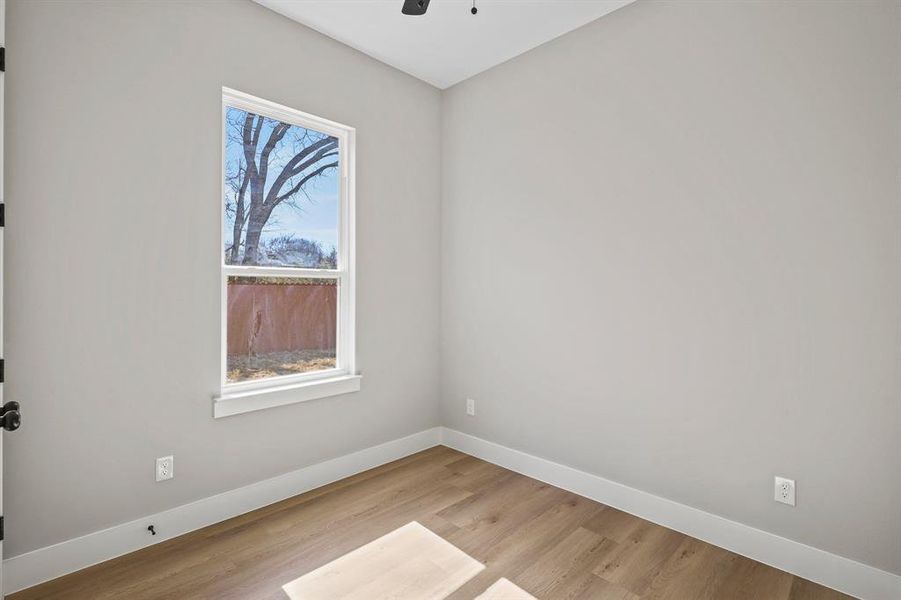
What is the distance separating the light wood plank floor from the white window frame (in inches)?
25.1

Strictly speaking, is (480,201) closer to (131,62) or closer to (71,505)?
(131,62)

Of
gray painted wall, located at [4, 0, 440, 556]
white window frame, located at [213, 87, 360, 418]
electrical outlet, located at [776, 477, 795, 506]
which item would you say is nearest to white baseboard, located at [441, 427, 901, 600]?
electrical outlet, located at [776, 477, 795, 506]

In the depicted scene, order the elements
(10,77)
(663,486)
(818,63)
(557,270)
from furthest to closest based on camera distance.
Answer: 1. (557,270)
2. (663,486)
3. (818,63)
4. (10,77)

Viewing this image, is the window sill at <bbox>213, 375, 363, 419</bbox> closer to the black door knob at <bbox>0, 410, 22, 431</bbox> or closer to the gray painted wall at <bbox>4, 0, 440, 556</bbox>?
the gray painted wall at <bbox>4, 0, 440, 556</bbox>

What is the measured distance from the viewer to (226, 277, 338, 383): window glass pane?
2662 millimetres

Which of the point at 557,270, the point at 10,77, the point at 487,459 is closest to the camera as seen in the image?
the point at 10,77

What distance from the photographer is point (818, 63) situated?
2023mm

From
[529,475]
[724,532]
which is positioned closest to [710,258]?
[724,532]

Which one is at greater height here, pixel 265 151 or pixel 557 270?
pixel 265 151

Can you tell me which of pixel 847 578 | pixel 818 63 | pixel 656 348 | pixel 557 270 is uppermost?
pixel 818 63

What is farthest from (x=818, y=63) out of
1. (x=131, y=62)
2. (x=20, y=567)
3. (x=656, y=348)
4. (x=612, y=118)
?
(x=20, y=567)

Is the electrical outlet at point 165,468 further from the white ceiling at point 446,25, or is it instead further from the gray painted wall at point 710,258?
the white ceiling at point 446,25

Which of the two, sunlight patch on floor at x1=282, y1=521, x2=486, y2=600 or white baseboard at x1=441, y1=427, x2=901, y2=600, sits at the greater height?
white baseboard at x1=441, y1=427, x2=901, y2=600

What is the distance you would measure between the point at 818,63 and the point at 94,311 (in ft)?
11.3
